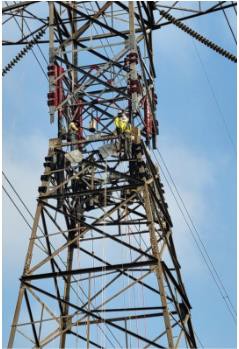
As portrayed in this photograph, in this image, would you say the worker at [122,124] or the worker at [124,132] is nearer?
the worker at [124,132]

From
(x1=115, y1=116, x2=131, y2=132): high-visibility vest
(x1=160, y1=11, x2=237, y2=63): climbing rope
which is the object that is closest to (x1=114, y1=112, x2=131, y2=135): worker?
(x1=115, y1=116, x2=131, y2=132): high-visibility vest

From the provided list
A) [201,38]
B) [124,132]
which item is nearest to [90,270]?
[124,132]

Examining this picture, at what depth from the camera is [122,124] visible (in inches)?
854

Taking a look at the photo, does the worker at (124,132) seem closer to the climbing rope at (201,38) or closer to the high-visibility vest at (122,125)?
the high-visibility vest at (122,125)

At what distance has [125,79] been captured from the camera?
2206cm

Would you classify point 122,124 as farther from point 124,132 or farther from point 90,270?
point 90,270

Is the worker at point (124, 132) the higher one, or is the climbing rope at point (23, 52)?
the climbing rope at point (23, 52)

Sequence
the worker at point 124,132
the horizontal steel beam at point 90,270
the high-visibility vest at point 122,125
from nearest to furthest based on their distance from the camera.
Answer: the horizontal steel beam at point 90,270 → the worker at point 124,132 → the high-visibility vest at point 122,125

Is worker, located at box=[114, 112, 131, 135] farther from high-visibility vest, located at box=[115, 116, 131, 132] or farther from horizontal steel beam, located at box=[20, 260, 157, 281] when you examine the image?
horizontal steel beam, located at box=[20, 260, 157, 281]

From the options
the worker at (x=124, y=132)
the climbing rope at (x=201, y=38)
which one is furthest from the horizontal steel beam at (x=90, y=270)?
the climbing rope at (x=201, y=38)

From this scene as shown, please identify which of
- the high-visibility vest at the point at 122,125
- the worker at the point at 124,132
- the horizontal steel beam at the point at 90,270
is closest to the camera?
the horizontal steel beam at the point at 90,270

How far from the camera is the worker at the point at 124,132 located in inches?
847

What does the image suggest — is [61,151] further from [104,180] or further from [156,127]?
[156,127]

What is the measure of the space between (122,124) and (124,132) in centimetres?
24
